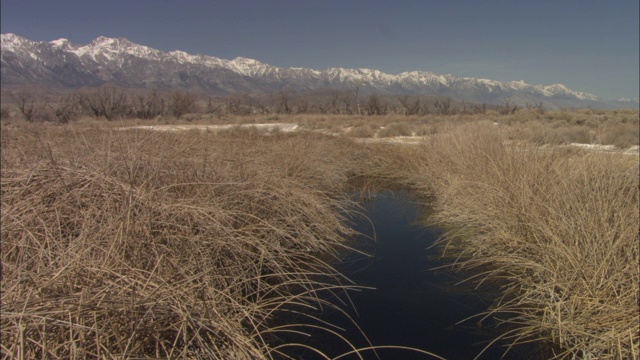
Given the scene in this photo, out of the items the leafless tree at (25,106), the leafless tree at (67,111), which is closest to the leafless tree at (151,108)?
the leafless tree at (67,111)

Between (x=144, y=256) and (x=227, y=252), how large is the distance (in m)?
1.09

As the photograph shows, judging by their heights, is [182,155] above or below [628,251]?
above

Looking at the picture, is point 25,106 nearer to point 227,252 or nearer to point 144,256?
point 227,252

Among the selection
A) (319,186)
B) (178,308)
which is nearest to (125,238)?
(178,308)

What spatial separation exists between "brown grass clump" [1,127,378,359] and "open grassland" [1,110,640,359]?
0.02 m

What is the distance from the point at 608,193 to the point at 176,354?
14.9ft

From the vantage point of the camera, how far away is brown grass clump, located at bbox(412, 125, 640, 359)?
3.09 meters

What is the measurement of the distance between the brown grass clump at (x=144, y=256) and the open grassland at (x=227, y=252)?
0.02m

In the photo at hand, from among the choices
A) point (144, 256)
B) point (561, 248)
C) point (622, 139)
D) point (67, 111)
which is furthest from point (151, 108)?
point (561, 248)

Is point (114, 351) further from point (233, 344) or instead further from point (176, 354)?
point (233, 344)

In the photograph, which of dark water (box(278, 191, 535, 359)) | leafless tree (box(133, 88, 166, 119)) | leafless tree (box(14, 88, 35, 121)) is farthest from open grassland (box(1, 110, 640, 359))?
leafless tree (box(14, 88, 35, 121))

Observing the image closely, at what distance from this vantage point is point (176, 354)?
8.09 feet

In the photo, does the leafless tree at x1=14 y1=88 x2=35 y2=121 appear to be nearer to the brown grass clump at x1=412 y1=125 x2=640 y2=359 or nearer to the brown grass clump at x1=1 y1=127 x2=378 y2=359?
the brown grass clump at x1=1 y1=127 x2=378 y2=359

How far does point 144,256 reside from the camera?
300cm
